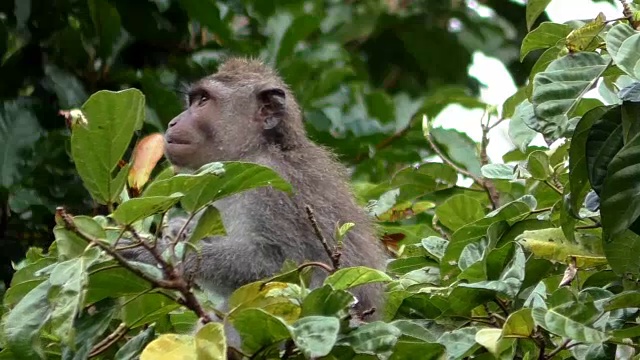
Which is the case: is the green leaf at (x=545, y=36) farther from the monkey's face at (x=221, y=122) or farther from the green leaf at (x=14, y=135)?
the green leaf at (x=14, y=135)

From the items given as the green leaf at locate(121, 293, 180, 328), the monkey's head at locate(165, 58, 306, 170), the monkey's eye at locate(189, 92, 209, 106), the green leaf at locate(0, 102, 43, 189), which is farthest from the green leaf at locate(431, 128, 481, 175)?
the green leaf at locate(121, 293, 180, 328)

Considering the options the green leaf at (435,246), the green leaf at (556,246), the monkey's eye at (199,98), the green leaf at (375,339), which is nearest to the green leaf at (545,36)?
the green leaf at (556,246)

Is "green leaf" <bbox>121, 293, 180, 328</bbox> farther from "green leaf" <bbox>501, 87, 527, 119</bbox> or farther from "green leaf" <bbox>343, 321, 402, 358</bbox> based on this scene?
"green leaf" <bbox>501, 87, 527, 119</bbox>

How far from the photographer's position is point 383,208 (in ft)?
15.9

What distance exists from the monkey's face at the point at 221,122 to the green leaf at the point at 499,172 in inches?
72.4

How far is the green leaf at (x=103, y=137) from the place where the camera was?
9.49 ft

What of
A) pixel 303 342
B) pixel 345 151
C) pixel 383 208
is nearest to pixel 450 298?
pixel 303 342

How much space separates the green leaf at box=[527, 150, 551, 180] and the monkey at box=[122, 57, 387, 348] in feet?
3.09

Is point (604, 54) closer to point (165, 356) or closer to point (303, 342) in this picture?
point (303, 342)

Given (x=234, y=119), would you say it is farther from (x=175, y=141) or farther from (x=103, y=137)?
(x=103, y=137)

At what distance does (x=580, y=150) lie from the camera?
9.63 ft

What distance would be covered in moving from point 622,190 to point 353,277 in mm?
679

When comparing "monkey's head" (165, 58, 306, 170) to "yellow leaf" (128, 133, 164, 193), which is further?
"monkey's head" (165, 58, 306, 170)

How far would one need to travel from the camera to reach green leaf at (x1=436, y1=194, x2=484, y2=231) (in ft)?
13.8
